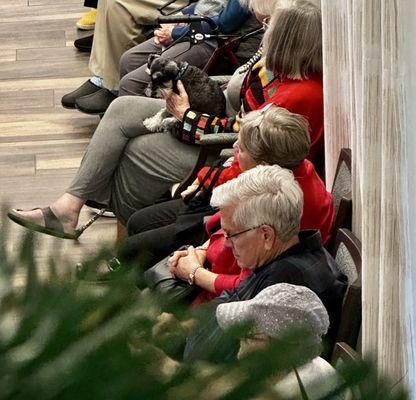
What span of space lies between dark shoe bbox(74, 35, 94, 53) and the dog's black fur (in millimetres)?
2754

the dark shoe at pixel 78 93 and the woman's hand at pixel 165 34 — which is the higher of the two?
the woman's hand at pixel 165 34

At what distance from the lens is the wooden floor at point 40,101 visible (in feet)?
17.7

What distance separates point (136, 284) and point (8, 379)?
0.24 feet

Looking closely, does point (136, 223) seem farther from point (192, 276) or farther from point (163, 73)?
point (192, 276)

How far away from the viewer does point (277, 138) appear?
327cm

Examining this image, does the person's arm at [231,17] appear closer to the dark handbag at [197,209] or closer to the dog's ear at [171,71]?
the dog's ear at [171,71]

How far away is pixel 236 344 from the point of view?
0.45 m

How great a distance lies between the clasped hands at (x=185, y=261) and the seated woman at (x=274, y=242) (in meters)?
0.34

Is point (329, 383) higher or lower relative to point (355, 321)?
higher

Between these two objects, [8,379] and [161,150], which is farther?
[161,150]

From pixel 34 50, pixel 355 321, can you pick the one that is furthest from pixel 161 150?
pixel 34 50

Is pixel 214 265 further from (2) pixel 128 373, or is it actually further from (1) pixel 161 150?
(2) pixel 128 373

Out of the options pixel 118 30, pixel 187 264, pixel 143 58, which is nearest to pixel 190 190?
pixel 187 264

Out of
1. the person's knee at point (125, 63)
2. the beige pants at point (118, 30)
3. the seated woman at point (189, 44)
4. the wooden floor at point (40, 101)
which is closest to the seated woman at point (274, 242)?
the wooden floor at point (40, 101)
